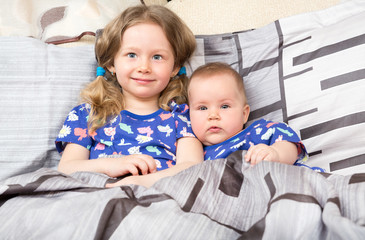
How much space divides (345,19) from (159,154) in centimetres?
75

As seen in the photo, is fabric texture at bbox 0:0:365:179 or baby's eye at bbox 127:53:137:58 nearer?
fabric texture at bbox 0:0:365:179

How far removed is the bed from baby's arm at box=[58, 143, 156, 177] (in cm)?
8

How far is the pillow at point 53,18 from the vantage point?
56.8 inches

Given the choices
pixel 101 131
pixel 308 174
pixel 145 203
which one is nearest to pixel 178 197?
pixel 145 203

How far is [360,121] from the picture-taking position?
3.45ft

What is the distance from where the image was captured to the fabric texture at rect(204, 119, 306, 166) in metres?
1.07

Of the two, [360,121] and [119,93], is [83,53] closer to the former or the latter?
[119,93]

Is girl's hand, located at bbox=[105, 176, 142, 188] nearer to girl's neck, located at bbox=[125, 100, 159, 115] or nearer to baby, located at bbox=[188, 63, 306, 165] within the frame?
baby, located at bbox=[188, 63, 306, 165]

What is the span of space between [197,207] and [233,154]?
9.8 inches

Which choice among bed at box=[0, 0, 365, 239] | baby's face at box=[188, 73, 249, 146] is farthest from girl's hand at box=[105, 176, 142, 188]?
baby's face at box=[188, 73, 249, 146]

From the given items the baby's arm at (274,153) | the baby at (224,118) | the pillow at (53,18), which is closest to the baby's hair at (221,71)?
the baby at (224,118)

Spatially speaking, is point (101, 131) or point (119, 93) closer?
point (101, 131)

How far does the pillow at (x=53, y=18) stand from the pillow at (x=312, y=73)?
457 mm

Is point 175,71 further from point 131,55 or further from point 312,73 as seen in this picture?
point 312,73
